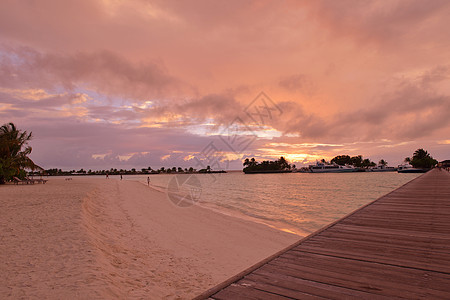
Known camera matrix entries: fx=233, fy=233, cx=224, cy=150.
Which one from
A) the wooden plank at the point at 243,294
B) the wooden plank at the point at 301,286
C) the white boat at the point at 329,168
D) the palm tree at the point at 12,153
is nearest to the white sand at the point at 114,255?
the wooden plank at the point at 301,286

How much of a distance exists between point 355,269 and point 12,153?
44095 millimetres

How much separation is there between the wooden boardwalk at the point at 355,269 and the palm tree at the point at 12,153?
38.9m

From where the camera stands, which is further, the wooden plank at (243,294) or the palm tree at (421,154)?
the palm tree at (421,154)

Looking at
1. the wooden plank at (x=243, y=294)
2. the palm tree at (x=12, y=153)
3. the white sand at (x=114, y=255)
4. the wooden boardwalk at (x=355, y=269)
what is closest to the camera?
the wooden plank at (x=243, y=294)

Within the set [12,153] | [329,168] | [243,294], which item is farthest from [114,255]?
[329,168]

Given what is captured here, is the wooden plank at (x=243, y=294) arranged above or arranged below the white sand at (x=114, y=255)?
above

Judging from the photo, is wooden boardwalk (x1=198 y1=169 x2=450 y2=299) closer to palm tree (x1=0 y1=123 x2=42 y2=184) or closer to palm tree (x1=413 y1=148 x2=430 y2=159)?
palm tree (x1=0 y1=123 x2=42 y2=184)

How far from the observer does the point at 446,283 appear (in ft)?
9.87

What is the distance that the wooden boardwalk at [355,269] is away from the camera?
283cm

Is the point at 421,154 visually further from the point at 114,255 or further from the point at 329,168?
the point at 114,255

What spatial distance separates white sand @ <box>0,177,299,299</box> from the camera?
5219mm

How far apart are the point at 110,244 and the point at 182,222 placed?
244 inches

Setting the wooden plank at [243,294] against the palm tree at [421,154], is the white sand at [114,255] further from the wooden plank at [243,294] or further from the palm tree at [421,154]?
the palm tree at [421,154]

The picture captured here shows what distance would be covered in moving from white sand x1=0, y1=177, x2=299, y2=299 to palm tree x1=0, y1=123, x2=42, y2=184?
24.7 m
